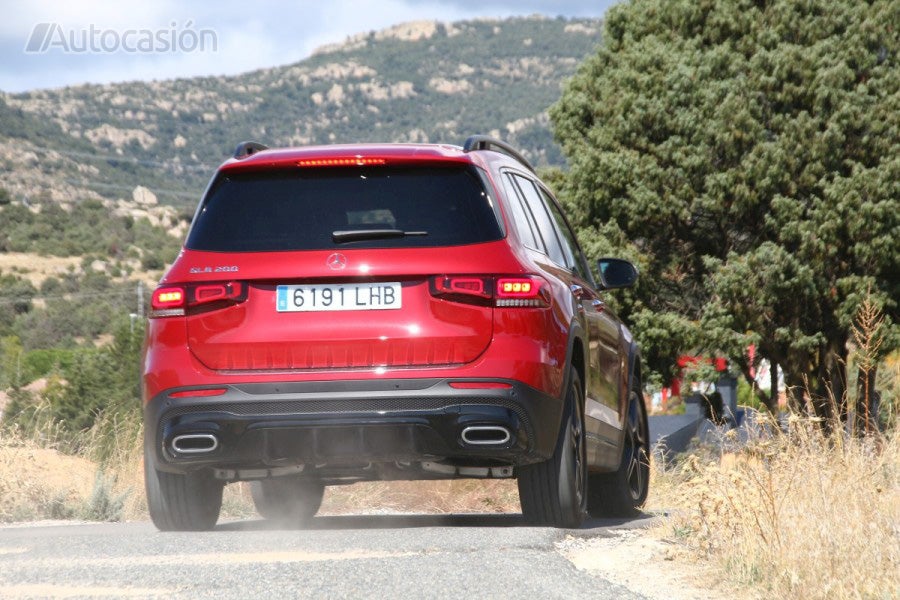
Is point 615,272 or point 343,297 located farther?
point 615,272

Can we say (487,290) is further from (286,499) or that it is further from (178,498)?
(286,499)

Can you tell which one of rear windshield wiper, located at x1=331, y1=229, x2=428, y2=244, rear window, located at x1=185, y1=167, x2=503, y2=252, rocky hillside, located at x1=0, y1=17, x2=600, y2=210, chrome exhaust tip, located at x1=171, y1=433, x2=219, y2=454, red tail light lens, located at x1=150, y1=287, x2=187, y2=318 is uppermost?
rear window, located at x1=185, y1=167, x2=503, y2=252

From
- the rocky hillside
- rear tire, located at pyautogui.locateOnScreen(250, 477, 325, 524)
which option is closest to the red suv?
rear tire, located at pyautogui.locateOnScreen(250, 477, 325, 524)

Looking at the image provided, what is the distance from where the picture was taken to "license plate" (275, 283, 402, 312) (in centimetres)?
677

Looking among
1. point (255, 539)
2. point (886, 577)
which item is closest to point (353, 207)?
point (255, 539)

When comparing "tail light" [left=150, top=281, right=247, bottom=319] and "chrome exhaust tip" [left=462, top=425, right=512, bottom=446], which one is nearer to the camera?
"chrome exhaust tip" [left=462, top=425, right=512, bottom=446]

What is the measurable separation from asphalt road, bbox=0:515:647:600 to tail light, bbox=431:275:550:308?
1.05 meters

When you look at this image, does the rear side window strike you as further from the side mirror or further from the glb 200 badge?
the glb 200 badge

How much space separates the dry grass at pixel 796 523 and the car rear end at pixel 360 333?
2.81 feet

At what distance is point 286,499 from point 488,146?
3.21 metres

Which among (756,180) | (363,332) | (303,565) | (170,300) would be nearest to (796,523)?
(303,565)

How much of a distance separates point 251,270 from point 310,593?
1987mm

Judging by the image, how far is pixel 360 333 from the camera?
22.1ft

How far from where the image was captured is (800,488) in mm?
6586
